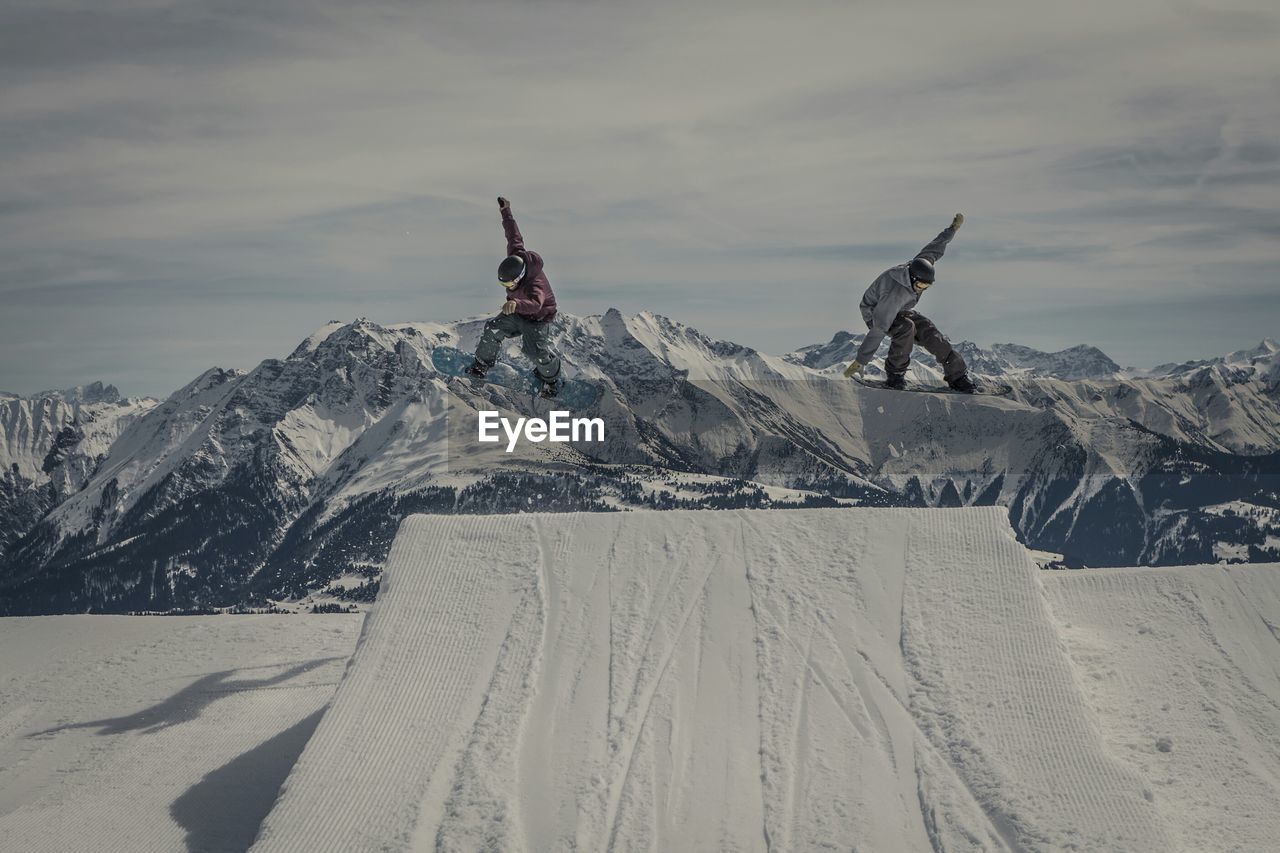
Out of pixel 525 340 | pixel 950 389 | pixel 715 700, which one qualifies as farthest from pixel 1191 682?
pixel 525 340

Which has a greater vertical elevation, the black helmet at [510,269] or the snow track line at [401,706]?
the black helmet at [510,269]

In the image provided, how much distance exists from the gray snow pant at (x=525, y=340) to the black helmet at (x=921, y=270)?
914cm

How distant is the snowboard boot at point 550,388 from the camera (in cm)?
2865

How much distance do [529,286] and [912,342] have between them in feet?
29.6

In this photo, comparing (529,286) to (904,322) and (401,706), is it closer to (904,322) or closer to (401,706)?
(904,322)

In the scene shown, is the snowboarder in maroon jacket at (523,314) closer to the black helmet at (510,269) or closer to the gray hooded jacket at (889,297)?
the black helmet at (510,269)

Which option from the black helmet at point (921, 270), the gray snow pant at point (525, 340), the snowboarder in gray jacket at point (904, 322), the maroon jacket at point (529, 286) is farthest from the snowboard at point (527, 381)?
the black helmet at point (921, 270)

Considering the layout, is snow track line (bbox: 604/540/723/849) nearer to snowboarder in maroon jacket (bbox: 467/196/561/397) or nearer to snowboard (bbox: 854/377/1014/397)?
snowboarder in maroon jacket (bbox: 467/196/561/397)

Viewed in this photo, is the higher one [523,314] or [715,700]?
[523,314]

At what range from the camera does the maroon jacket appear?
84.2 ft

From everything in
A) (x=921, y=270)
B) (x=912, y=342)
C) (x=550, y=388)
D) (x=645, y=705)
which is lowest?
→ (x=645, y=705)

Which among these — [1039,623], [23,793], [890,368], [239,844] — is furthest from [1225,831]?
[23,793]

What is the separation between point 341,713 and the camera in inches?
2034

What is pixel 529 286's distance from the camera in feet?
85.8
